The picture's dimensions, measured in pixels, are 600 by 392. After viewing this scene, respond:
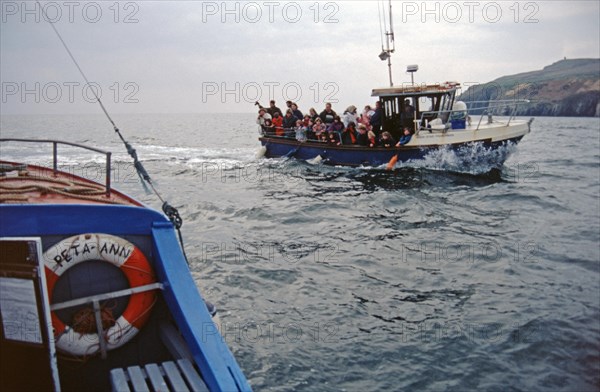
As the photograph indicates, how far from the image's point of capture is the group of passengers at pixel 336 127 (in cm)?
1997

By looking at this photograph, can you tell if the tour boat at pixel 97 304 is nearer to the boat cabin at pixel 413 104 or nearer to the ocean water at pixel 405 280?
the ocean water at pixel 405 280

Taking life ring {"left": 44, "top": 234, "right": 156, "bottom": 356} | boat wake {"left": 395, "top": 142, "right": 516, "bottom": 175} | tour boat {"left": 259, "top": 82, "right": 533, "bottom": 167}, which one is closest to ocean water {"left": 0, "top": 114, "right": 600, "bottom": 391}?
boat wake {"left": 395, "top": 142, "right": 516, "bottom": 175}

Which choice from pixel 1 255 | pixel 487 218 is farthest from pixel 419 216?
pixel 1 255

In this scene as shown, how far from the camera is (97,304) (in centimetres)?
429

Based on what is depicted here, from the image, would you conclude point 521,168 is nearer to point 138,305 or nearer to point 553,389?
point 553,389

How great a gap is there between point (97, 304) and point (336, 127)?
58.9 feet

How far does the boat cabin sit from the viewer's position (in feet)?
64.7

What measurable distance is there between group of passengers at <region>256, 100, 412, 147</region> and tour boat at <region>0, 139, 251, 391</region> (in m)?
15.6

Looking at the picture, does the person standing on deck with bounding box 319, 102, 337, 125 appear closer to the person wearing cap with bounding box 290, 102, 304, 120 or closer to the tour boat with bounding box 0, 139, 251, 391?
the person wearing cap with bounding box 290, 102, 304, 120

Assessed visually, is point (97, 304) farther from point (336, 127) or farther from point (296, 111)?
point (296, 111)

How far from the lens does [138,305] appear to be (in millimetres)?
4562

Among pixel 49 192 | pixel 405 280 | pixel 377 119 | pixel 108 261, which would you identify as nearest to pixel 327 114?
pixel 377 119

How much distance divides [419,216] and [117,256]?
10.6 metres

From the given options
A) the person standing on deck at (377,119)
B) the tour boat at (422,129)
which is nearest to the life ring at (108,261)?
the tour boat at (422,129)
